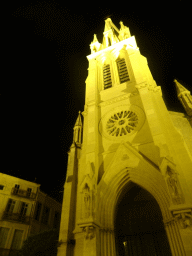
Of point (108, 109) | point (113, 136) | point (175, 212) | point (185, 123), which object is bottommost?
point (175, 212)

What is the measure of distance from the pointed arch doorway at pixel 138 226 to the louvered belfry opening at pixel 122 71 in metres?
9.31

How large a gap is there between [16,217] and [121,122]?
14312 millimetres

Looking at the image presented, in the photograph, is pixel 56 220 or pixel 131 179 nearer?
pixel 131 179

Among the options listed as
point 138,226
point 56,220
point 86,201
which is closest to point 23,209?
point 56,220

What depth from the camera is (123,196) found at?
1000cm

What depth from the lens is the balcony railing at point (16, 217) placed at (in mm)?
17797

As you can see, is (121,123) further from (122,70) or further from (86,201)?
(122,70)

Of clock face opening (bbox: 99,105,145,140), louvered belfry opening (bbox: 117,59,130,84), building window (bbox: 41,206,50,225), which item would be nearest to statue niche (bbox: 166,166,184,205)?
clock face opening (bbox: 99,105,145,140)

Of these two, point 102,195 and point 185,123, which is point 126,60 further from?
point 102,195

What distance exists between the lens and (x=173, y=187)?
7.59 metres

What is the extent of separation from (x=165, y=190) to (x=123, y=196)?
8.41 feet

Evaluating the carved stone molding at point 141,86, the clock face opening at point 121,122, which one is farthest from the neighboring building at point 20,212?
the carved stone molding at point 141,86

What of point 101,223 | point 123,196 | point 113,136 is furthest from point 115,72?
point 101,223

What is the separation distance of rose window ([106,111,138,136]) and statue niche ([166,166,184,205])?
435cm
